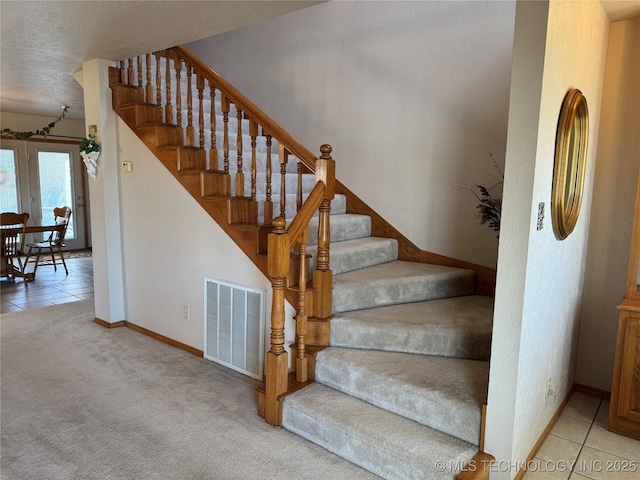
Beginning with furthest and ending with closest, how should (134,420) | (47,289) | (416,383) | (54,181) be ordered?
(54,181) < (47,289) < (134,420) < (416,383)

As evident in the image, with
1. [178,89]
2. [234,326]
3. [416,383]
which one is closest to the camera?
[416,383]

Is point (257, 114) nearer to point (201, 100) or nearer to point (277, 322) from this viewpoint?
point (201, 100)

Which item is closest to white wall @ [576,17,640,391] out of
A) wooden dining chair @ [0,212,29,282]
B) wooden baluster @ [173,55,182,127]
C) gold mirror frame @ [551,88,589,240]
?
gold mirror frame @ [551,88,589,240]

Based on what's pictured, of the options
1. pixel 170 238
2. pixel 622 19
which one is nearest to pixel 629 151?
pixel 622 19

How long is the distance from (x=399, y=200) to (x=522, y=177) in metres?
1.94

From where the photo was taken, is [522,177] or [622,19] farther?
[622,19]

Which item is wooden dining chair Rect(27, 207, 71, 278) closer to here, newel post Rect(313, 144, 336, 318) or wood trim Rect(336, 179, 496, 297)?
wood trim Rect(336, 179, 496, 297)

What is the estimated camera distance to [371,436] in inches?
81.4

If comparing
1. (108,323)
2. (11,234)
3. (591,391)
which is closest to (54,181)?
(11,234)

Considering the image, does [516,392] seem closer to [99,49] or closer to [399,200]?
[399,200]

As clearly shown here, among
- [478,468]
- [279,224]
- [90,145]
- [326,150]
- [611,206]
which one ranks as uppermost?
[90,145]

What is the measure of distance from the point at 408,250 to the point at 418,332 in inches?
47.6

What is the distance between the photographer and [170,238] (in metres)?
3.59

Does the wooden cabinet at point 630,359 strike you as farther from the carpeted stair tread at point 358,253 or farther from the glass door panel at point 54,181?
the glass door panel at point 54,181
